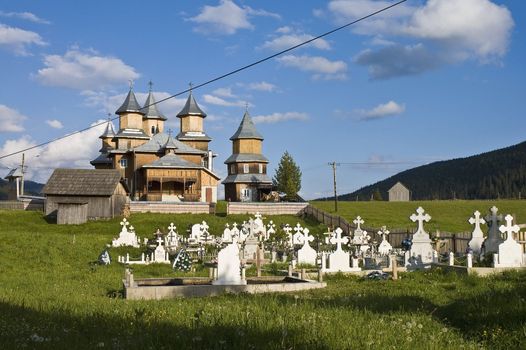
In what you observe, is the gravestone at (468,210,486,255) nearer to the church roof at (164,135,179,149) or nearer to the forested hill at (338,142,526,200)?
the church roof at (164,135,179,149)

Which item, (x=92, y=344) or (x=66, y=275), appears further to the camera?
(x=66, y=275)

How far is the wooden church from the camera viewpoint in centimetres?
6041

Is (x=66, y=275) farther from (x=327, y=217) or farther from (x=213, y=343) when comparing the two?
(x=327, y=217)

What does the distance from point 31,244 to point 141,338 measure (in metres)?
25.0

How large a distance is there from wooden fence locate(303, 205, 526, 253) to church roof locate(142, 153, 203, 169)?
11714 millimetres

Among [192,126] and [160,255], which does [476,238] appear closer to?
[160,255]

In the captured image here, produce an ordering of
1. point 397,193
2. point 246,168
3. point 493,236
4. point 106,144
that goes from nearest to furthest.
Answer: point 493,236, point 246,168, point 106,144, point 397,193

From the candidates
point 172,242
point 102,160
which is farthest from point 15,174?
point 172,242

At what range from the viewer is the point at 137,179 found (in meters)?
→ 63.0

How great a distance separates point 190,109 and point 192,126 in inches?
78.4

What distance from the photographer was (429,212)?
65500 millimetres

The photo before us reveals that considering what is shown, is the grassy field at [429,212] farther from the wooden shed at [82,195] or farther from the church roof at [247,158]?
the wooden shed at [82,195]

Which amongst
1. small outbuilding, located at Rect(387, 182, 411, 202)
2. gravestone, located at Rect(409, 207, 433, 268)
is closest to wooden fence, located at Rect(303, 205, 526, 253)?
gravestone, located at Rect(409, 207, 433, 268)

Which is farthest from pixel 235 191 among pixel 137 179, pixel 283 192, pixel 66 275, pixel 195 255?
pixel 66 275
